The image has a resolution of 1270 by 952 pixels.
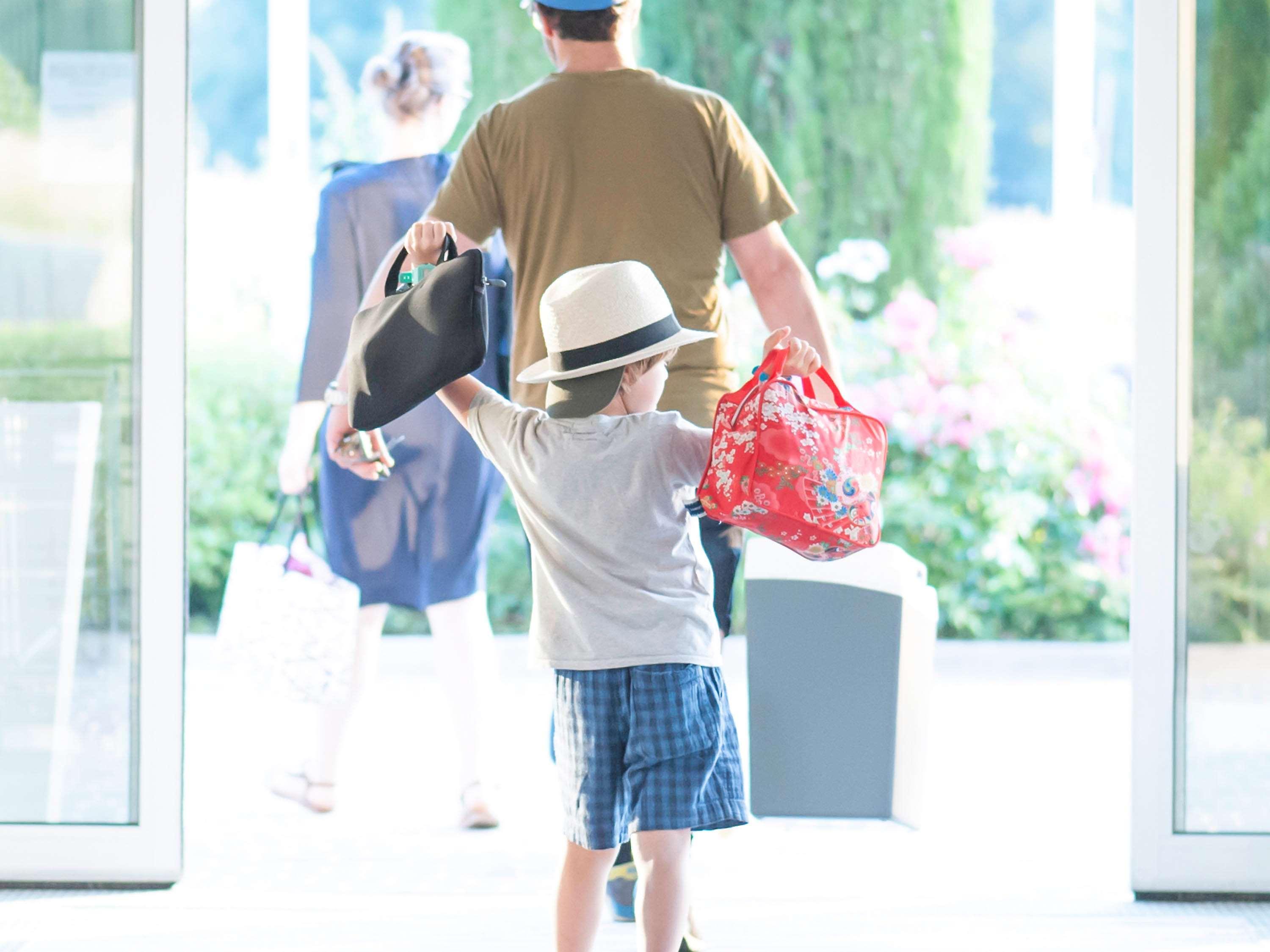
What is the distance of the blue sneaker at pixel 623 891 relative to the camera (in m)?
2.38

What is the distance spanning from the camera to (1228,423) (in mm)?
2551

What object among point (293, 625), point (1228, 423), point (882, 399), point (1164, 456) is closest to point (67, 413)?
point (293, 625)

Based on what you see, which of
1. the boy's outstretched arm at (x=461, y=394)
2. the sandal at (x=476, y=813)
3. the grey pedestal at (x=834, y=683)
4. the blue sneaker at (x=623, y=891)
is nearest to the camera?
the boy's outstretched arm at (x=461, y=394)

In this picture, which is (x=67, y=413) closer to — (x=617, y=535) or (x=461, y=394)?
(x=461, y=394)

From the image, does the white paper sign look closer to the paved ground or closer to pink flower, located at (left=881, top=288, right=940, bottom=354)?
the paved ground

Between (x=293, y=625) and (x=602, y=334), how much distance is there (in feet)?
5.13

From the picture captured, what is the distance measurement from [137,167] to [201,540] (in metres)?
2.87

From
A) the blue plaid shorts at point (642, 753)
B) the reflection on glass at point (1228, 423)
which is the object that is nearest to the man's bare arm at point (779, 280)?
the blue plaid shorts at point (642, 753)

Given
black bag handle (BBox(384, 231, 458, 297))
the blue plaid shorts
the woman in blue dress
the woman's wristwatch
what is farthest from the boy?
the woman in blue dress

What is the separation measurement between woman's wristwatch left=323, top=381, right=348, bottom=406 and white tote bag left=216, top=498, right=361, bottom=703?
0.78 metres

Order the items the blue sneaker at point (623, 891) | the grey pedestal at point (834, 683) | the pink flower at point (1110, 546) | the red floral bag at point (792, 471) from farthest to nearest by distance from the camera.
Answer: the pink flower at point (1110, 546)
the grey pedestal at point (834, 683)
the blue sneaker at point (623, 891)
the red floral bag at point (792, 471)

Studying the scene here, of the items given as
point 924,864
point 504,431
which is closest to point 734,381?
point 504,431

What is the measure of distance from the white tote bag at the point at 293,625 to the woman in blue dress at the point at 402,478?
80 millimetres

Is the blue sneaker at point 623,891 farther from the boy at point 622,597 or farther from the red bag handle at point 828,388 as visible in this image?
the red bag handle at point 828,388
